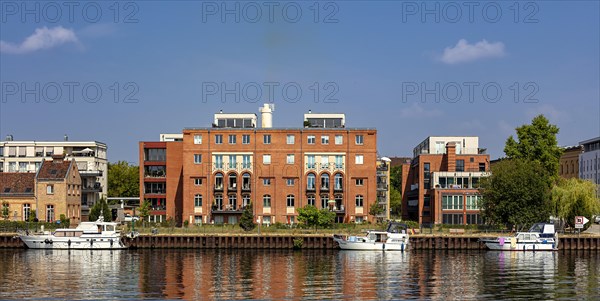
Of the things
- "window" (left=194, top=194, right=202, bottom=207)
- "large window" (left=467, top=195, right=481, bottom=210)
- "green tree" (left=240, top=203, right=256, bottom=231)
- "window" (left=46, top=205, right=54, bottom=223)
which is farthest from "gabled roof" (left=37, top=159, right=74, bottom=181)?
"large window" (left=467, top=195, right=481, bottom=210)

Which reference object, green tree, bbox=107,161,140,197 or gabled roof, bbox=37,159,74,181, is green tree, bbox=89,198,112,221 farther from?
green tree, bbox=107,161,140,197

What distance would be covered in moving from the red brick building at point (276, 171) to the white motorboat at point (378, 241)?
2138 cm

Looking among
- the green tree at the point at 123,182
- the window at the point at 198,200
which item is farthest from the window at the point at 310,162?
the green tree at the point at 123,182

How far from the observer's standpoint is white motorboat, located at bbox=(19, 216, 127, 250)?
109 metres

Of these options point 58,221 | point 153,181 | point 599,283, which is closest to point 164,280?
point 599,283

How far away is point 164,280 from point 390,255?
123 feet

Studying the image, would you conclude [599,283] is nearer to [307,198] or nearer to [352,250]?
[352,250]

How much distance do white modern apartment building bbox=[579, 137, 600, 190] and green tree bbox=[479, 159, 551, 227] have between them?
72314 millimetres

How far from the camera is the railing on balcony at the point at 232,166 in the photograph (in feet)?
429

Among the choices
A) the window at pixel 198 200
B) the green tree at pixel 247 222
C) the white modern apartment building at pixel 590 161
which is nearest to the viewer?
the green tree at pixel 247 222

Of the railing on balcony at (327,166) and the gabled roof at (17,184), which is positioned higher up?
the railing on balcony at (327,166)

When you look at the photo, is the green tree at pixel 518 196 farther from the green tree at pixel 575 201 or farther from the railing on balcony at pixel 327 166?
the railing on balcony at pixel 327 166

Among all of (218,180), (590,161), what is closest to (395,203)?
(590,161)

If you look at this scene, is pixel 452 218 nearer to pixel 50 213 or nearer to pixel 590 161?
pixel 50 213
